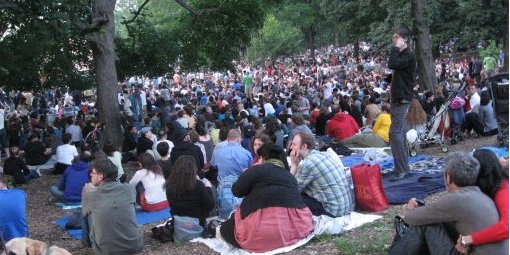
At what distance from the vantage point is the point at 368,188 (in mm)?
7477

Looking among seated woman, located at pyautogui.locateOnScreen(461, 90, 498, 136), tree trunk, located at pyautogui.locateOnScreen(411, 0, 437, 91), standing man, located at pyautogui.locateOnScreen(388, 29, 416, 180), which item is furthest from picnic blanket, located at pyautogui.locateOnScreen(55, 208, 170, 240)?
tree trunk, located at pyautogui.locateOnScreen(411, 0, 437, 91)

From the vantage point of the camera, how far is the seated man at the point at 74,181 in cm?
959

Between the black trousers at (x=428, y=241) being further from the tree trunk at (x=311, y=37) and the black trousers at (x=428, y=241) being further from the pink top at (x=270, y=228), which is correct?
the tree trunk at (x=311, y=37)

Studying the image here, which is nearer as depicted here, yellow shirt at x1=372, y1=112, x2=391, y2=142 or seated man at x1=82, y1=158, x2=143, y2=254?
seated man at x1=82, y1=158, x2=143, y2=254

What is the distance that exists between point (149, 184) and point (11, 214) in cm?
229

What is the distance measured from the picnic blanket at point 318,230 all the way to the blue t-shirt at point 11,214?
190 cm

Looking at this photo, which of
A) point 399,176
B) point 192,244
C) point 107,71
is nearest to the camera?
point 192,244

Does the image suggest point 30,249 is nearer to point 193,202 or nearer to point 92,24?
point 193,202

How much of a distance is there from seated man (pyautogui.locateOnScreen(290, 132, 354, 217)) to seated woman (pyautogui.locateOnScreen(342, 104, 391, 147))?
5.92 m

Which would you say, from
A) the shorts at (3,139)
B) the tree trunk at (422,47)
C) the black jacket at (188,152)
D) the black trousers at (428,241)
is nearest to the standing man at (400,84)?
the black jacket at (188,152)

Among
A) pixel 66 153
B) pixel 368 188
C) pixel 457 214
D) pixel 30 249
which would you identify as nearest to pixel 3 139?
pixel 66 153

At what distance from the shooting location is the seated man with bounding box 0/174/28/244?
265 inches

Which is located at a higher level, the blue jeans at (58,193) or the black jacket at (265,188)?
the black jacket at (265,188)

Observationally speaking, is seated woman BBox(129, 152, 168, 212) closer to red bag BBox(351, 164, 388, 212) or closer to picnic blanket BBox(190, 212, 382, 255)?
picnic blanket BBox(190, 212, 382, 255)
